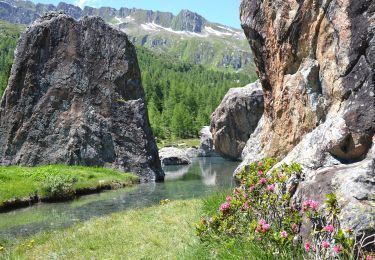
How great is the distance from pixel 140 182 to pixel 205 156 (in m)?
60.7

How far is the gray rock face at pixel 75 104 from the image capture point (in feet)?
135

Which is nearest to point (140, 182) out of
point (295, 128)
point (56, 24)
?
point (56, 24)

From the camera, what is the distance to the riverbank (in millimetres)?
29219

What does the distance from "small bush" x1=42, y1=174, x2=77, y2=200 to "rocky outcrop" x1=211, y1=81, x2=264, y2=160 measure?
44.7 meters

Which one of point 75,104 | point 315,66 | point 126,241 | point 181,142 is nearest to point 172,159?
point 75,104

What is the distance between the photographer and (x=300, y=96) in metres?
15.3

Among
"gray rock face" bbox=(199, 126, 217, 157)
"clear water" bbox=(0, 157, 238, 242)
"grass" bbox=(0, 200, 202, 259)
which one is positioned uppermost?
"grass" bbox=(0, 200, 202, 259)

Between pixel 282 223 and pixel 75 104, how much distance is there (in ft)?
119

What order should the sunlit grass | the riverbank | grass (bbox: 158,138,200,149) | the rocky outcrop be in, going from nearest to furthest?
the riverbank, the sunlit grass, the rocky outcrop, grass (bbox: 158,138,200,149)

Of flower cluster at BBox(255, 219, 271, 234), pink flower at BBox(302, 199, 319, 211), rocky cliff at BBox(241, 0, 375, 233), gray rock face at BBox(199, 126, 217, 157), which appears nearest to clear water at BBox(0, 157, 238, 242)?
rocky cliff at BBox(241, 0, 375, 233)

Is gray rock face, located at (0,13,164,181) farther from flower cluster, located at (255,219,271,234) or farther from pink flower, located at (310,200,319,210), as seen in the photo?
pink flower, located at (310,200,319,210)

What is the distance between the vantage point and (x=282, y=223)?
834cm

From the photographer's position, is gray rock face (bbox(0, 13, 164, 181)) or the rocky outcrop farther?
the rocky outcrop

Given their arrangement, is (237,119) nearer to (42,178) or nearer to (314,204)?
(42,178)
